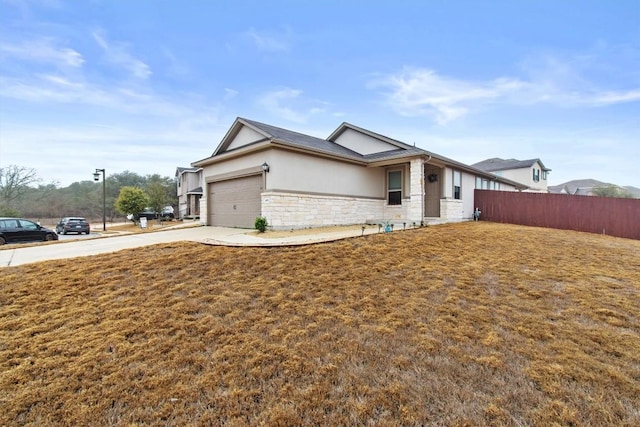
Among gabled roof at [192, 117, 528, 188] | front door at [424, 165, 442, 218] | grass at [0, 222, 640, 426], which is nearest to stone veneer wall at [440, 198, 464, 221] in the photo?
front door at [424, 165, 442, 218]

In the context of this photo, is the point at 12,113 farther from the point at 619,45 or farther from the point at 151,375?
the point at 619,45

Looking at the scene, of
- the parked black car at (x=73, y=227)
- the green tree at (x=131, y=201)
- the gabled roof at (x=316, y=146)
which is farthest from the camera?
the green tree at (x=131, y=201)

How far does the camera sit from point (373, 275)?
5273mm

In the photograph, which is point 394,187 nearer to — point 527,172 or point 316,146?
point 316,146

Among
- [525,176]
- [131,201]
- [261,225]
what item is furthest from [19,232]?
[525,176]

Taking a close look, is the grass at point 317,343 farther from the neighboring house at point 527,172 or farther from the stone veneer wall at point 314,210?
the neighboring house at point 527,172

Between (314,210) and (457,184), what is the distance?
26.6 ft

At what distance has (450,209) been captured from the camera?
46.3 feet

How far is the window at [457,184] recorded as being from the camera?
14801mm

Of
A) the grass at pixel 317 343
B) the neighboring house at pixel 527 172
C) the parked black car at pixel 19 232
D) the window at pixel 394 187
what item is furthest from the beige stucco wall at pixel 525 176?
the parked black car at pixel 19 232

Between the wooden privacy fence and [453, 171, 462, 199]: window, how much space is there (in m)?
2.52

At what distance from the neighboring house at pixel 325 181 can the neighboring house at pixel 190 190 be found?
15.5 meters

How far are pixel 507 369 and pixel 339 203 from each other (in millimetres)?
10421

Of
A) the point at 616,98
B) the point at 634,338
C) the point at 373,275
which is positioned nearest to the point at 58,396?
the point at 373,275
